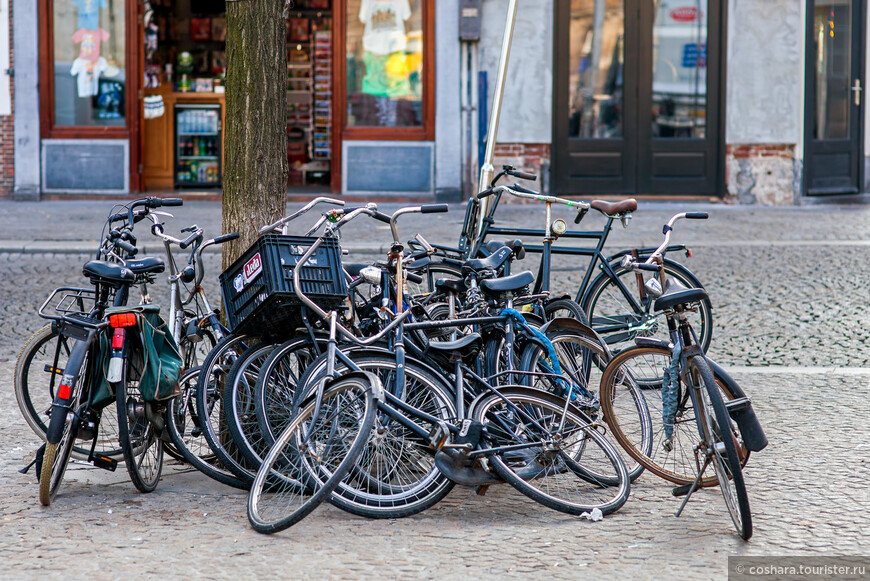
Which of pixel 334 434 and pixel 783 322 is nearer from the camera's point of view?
pixel 334 434

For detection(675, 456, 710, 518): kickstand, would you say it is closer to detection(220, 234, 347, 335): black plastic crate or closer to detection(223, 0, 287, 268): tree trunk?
detection(220, 234, 347, 335): black plastic crate

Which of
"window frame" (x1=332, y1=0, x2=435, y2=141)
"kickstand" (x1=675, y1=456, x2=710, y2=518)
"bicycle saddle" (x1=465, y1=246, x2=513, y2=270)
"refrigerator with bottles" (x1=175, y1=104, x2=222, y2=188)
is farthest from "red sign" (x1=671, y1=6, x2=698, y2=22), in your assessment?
"kickstand" (x1=675, y1=456, x2=710, y2=518)

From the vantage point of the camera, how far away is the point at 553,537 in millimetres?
4223

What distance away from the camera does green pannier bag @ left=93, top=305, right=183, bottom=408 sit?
14.9 feet

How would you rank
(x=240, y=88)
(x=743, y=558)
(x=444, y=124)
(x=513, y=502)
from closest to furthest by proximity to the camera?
(x=743, y=558) → (x=513, y=502) → (x=240, y=88) → (x=444, y=124)

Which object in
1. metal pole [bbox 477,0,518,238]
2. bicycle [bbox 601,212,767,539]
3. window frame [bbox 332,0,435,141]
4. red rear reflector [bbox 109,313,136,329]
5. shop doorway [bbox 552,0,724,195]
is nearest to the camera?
bicycle [bbox 601,212,767,539]

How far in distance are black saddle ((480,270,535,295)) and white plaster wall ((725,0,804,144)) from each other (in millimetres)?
11915

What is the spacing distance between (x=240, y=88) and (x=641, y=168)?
11522mm

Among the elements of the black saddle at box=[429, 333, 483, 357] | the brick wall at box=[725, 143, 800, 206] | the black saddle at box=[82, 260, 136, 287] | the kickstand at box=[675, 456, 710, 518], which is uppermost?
the brick wall at box=[725, 143, 800, 206]

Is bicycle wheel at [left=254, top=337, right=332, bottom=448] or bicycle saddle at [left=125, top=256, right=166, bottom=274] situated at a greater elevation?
bicycle saddle at [left=125, top=256, right=166, bottom=274]

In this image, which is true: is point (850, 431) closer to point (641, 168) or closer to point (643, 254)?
point (643, 254)

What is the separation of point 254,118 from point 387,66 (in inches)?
427

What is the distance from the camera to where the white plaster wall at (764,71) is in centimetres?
1583

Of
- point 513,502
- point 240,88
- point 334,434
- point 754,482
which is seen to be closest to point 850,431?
point 754,482
